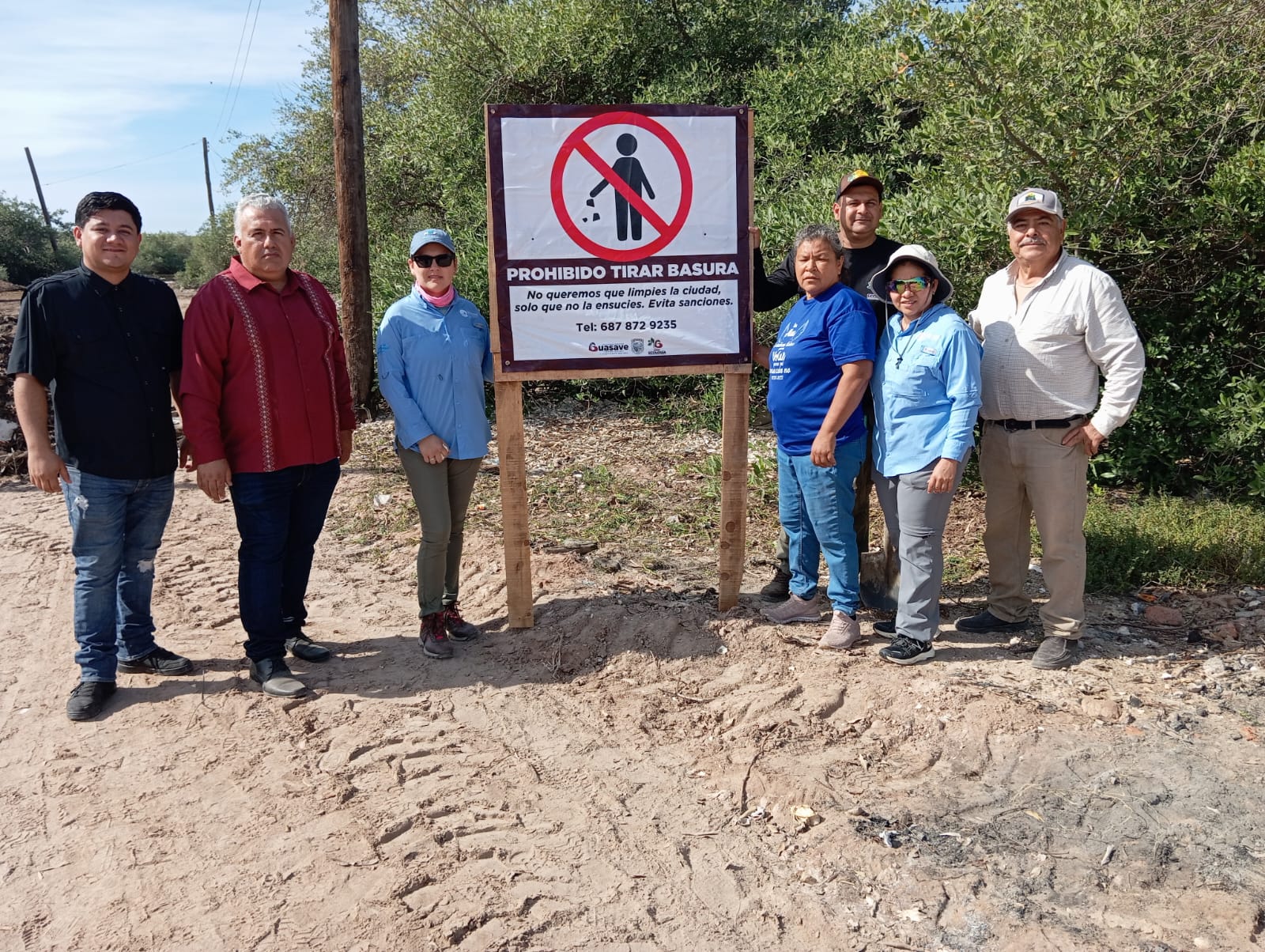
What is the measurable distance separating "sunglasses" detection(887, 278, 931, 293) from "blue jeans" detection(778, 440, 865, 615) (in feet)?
2.50

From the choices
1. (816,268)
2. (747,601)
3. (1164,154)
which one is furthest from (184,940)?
(1164,154)

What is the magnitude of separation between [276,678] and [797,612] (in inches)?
102

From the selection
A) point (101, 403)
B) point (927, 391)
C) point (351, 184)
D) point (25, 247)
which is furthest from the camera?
point (25, 247)

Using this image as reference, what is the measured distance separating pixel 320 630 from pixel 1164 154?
6246 millimetres

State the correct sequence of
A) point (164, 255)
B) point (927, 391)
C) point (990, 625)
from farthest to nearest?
1. point (164, 255)
2. point (990, 625)
3. point (927, 391)

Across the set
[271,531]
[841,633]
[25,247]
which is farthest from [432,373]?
[25,247]

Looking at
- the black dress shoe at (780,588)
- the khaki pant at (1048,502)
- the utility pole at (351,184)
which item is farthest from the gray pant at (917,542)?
the utility pole at (351,184)

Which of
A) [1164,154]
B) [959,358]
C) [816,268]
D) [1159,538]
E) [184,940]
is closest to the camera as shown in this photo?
[184,940]

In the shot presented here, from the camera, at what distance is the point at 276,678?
14.6 ft

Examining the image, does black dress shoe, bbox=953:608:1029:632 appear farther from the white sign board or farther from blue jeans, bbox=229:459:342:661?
blue jeans, bbox=229:459:342:661

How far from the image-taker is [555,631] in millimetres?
5004

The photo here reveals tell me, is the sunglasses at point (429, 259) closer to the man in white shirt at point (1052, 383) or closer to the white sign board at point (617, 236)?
the white sign board at point (617, 236)

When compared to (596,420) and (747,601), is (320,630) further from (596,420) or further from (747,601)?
(596,420)

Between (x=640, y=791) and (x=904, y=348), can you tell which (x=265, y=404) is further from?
(x=904, y=348)
